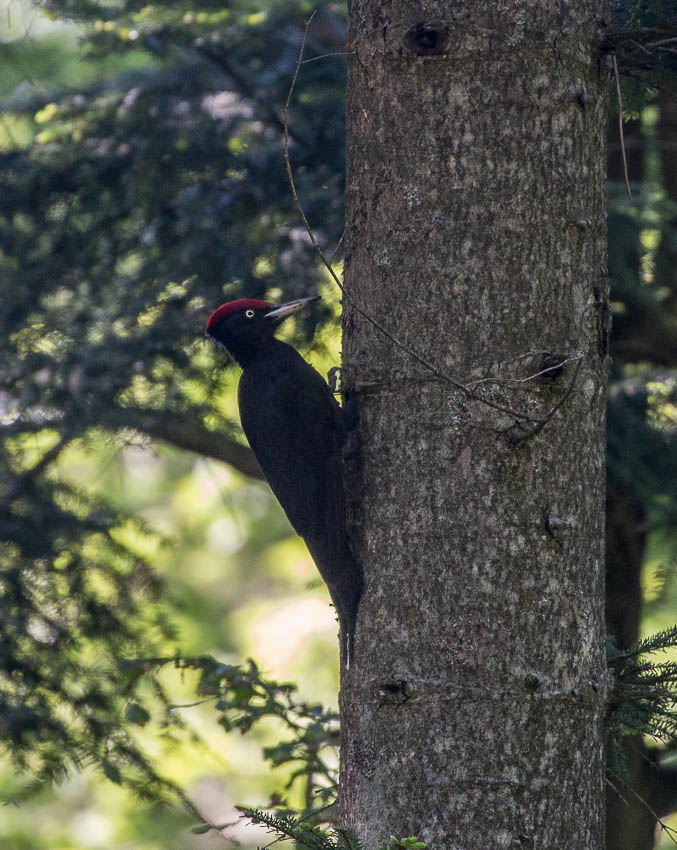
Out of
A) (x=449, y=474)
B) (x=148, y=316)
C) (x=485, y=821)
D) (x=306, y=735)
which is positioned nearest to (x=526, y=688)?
(x=485, y=821)

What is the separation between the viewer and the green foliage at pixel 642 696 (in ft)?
7.77

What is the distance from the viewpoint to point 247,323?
3.73 meters

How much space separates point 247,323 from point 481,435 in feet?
5.12

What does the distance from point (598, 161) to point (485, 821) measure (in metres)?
1.66

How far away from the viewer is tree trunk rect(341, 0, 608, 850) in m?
2.27

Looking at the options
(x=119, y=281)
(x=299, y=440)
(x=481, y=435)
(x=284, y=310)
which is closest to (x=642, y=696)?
(x=481, y=435)

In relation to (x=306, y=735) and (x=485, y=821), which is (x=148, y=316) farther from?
(x=485, y=821)

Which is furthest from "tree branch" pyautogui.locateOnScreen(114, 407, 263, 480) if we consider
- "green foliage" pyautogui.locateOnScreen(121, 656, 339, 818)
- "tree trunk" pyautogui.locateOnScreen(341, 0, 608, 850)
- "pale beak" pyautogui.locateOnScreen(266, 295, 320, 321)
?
"tree trunk" pyautogui.locateOnScreen(341, 0, 608, 850)

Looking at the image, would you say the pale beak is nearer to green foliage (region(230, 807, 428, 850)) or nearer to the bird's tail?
the bird's tail

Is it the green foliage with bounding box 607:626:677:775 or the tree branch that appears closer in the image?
the green foliage with bounding box 607:626:677:775

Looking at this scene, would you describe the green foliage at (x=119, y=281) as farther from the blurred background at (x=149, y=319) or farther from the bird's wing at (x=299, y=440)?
the bird's wing at (x=299, y=440)

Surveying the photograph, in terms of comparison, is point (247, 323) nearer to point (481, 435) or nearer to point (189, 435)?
point (189, 435)

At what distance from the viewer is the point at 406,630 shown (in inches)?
93.1

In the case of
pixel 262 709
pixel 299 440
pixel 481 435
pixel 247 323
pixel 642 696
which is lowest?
pixel 642 696
